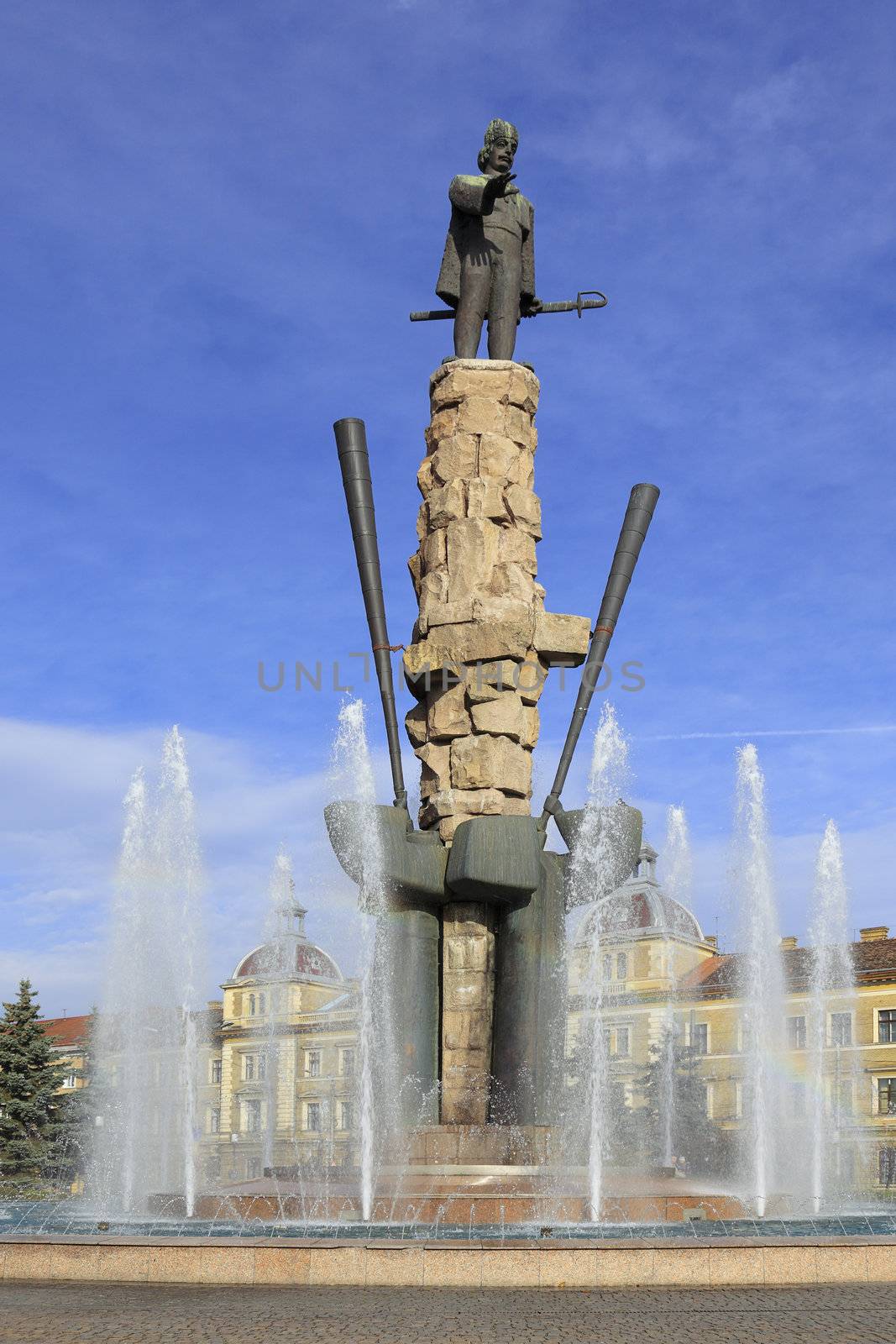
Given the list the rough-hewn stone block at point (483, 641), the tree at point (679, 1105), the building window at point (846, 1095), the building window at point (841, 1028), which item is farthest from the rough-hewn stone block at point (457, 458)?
the building window at point (841, 1028)

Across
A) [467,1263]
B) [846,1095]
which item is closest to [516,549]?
[467,1263]

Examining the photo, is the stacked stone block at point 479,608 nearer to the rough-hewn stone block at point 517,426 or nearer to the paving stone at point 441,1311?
the rough-hewn stone block at point 517,426

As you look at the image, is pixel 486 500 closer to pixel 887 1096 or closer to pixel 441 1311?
pixel 441 1311

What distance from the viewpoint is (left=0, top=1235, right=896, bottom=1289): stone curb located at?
271 inches

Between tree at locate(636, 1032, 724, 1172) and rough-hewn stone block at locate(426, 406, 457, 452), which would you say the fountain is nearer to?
rough-hewn stone block at locate(426, 406, 457, 452)

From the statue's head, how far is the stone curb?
1010cm

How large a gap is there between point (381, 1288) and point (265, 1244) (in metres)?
0.61

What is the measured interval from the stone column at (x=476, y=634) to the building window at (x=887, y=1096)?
25584 mm

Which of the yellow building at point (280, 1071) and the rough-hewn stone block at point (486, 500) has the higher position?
the rough-hewn stone block at point (486, 500)

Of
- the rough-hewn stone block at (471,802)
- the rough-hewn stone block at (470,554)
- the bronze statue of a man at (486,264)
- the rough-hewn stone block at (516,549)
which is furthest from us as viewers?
the bronze statue of a man at (486,264)

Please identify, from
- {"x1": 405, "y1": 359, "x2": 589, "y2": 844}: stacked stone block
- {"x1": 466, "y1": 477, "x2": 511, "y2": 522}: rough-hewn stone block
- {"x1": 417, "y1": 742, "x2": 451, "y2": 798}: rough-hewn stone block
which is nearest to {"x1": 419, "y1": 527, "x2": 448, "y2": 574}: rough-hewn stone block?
{"x1": 405, "y1": 359, "x2": 589, "y2": 844}: stacked stone block

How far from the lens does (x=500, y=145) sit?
13633mm

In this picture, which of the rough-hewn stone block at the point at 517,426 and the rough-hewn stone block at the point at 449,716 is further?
the rough-hewn stone block at the point at 517,426

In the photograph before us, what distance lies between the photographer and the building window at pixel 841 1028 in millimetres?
35438
